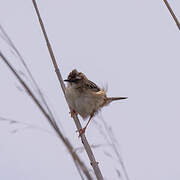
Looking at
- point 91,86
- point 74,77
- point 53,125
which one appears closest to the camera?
point 53,125

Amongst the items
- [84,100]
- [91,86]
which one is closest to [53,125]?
[84,100]

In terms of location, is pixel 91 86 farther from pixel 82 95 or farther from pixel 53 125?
pixel 53 125

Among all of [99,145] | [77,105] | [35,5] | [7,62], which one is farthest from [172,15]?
[77,105]

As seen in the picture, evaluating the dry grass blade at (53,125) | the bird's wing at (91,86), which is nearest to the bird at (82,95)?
the bird's wing at (91,86)

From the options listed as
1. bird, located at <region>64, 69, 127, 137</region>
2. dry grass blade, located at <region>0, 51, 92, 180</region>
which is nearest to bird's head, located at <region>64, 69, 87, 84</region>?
bird, located at <region>64, 69, 127, 137</region>

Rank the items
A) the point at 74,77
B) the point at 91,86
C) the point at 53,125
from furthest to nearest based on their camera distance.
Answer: the point at 91,86
the point at 74,77
the point at 53,125

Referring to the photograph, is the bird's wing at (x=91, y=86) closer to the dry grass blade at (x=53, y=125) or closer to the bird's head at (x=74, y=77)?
the bird's head at (x=74, y=77)

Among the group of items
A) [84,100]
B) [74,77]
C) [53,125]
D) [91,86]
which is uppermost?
[74,77]

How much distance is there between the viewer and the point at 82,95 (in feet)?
14.2

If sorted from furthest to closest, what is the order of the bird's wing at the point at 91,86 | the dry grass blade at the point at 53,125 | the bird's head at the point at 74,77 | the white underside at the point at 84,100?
1. the bird's wing at the point at 91,86
2. the bird's head at the point at 74,77
3. the white underside at the point at 84,100
4. the dry grass blade at the point at 53,125

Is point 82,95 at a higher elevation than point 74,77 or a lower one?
lower

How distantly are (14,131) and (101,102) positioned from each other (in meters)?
3.43

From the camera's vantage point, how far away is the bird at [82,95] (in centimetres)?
416

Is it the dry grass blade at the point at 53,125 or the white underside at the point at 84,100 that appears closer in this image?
the dry grass blade at the point at 53,125
